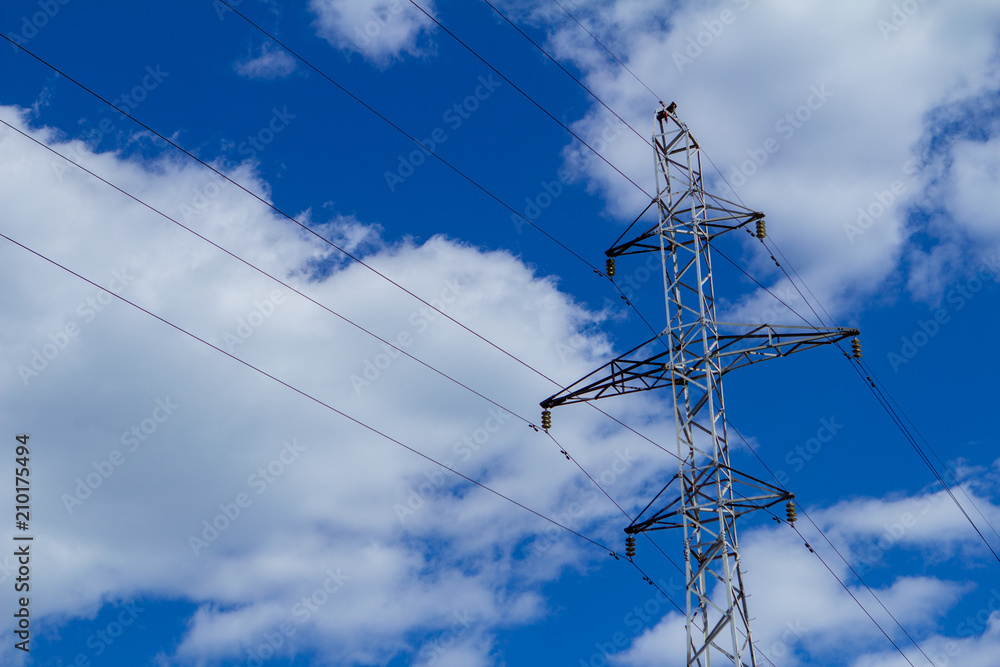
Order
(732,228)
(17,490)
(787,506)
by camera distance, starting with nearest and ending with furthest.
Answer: (787,506)
(17,490)
(732,228)

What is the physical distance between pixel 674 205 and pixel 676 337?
4.48 meters

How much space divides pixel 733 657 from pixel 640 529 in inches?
170

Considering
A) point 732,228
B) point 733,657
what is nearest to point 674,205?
point 732,228

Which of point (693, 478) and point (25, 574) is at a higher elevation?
point (693, 478)

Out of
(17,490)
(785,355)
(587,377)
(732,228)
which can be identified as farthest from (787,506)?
(17,490)

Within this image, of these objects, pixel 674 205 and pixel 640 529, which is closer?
pixel 640 529

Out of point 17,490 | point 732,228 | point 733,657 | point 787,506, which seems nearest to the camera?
point 733,657

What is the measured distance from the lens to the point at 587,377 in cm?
2781

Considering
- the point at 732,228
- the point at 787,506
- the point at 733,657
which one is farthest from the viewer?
the point at 732,228

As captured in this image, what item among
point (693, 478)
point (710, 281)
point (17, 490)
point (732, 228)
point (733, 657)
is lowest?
point (733, 657)

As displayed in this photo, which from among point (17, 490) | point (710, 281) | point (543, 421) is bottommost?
point (17, 490)

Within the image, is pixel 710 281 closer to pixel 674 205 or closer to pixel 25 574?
pixel 674 205

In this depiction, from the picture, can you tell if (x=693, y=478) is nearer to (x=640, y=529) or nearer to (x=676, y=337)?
(x=640, y=529)

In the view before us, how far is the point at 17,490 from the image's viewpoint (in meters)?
27.6
